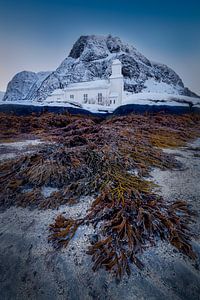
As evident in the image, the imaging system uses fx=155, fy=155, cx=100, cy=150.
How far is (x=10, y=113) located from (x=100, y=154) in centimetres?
346

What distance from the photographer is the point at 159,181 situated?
51.4 inches

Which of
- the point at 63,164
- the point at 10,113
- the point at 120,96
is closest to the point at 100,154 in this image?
the point at 63,164

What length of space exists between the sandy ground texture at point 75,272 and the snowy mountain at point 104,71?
21.6 meters

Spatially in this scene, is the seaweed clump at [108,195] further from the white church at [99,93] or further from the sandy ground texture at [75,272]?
the white church at [99,93]

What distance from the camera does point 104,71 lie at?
22.2m

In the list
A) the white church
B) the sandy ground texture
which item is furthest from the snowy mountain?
the sandy ground texture


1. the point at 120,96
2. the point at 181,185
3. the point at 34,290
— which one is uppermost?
the point at 120,96

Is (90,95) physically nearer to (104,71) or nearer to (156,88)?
(104,71)

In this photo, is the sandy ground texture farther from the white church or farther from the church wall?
the church wall

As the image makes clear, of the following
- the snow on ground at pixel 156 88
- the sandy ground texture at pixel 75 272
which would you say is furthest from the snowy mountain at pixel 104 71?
the sandy ground texture at pixel 75 272

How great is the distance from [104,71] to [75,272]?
24.5 meters

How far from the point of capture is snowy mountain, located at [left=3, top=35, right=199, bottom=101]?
21.9 m

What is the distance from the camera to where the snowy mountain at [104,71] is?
21.9 metres

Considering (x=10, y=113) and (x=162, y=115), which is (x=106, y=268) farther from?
(x=10, y=113)
